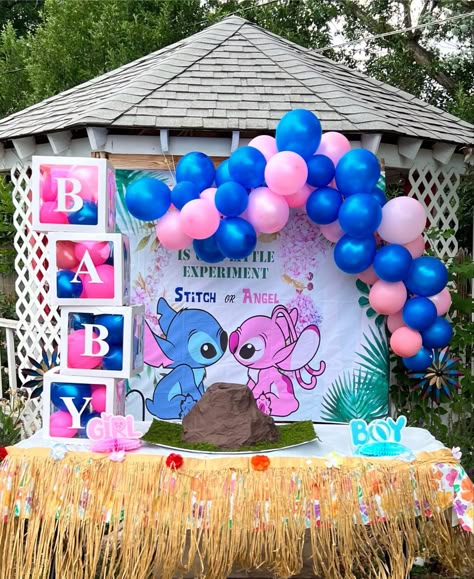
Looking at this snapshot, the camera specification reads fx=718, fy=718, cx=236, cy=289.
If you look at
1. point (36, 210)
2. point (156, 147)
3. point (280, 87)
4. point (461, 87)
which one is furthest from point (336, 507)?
point (461, 87)

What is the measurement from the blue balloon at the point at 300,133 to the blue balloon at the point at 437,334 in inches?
60.3

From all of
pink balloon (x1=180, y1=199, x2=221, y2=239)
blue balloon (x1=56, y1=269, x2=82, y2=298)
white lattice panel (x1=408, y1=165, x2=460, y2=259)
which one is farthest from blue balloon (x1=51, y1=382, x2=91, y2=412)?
white lattice panel (x1=408, y1=165, x2=460, y2=259)

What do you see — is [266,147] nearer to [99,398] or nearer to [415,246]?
[415,246]

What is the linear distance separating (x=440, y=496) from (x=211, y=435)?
1.03 metres

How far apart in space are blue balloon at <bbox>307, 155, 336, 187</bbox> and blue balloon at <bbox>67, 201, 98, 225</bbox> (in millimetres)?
1826

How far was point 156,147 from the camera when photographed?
17.3 ft

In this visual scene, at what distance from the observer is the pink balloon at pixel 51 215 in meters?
3.34

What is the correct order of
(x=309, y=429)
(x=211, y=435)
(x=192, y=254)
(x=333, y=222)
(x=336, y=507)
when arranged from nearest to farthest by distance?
(x=336, y=507)
(x=211, y=435)
(x=309, y=429)
(x=333, y=222)
(x=192, y=254)

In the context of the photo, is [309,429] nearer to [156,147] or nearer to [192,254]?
[192,254]

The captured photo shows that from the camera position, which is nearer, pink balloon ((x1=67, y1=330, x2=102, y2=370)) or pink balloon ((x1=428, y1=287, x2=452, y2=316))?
pink balloon ((x1=67, y1=330, x2=102, y2=370))

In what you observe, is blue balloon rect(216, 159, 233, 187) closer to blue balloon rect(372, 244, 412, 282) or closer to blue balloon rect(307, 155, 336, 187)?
blue balloon rect(307, 155, 336, 187)

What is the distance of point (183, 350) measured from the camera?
534 cm

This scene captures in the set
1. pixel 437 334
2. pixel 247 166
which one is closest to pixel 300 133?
pixel 247 166

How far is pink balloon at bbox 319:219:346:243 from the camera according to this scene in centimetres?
499
